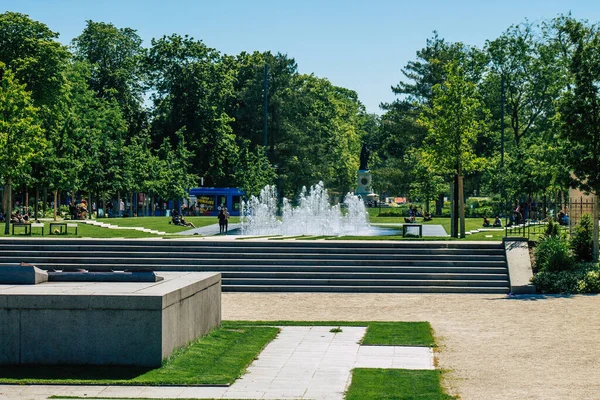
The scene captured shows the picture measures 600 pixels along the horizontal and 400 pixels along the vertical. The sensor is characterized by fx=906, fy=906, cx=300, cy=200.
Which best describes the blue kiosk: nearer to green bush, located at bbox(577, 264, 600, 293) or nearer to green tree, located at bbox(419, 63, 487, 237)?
green tree, located at bbox(419, 63, 487, 237)

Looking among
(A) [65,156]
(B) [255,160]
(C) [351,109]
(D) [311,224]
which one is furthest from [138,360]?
(C) [351,109]

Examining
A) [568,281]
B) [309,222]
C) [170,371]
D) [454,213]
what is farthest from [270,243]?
[170,371]

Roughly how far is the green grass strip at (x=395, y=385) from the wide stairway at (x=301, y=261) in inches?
491

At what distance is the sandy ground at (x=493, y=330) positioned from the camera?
13.4 m

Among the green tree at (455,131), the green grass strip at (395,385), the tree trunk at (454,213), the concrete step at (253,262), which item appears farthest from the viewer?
the green tree at (455,131)

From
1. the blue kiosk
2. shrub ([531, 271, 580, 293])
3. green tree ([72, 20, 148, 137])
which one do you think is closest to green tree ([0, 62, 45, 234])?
shrub ([531, 271, 580, 293])

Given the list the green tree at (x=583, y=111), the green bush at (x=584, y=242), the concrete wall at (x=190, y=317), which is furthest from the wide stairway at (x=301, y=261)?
the concrete wall at (x=190, y=317)

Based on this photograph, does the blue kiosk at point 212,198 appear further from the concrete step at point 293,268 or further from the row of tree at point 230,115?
the concrete step at point 293,268

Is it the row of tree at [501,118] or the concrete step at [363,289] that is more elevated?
the row of tree at [501,118]

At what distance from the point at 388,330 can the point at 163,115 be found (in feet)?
214

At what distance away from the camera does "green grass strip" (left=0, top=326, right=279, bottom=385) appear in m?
13.1

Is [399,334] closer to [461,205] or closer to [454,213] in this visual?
[461,205]

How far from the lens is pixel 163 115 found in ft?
268

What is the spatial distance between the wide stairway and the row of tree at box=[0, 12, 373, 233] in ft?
77.0
